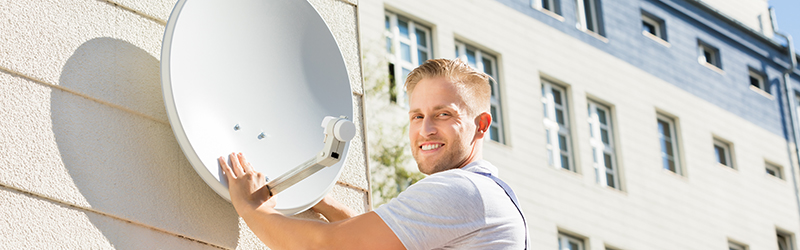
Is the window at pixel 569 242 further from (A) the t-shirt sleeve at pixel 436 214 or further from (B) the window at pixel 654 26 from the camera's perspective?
(A) the t-shirt sleeve at pixel 436 214

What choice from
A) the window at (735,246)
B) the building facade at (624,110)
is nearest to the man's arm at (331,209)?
the building facade at (624,110)

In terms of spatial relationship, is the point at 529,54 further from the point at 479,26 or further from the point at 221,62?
the point at 221,62

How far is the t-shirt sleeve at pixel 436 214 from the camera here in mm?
2488

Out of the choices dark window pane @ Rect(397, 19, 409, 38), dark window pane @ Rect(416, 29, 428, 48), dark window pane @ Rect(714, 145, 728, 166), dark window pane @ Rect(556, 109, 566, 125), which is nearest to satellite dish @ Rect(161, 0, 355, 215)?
dark window pane @ Rect(397, 19, 409, 38)

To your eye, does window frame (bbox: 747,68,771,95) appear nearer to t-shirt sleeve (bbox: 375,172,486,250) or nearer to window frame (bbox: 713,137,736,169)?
window frame (bbox: 713,137,736,169)

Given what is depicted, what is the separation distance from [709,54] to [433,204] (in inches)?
828

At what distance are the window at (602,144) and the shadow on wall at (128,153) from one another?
15334 mm

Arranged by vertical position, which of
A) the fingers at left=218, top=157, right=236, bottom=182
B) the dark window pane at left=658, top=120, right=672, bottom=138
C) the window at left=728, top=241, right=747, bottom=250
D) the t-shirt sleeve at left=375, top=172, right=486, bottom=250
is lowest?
the t-shirt sleeve at left=375, top=172, right=486, bottom=250

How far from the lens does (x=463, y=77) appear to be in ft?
9.80

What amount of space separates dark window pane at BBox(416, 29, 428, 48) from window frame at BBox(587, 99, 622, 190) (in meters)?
3.99

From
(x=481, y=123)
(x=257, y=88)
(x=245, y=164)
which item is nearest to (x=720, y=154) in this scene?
(x=481, y=123)

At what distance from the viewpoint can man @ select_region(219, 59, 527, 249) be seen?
250 centimetres

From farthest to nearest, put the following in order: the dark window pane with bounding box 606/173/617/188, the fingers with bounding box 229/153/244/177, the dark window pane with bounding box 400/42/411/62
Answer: the dark window pane with bounding box 606/173/617/188 → the dark window pane with bounding box 400/42/411/62 → the fingers with bounding box 229/153/244/177

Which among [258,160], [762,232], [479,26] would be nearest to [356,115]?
[258,160]
